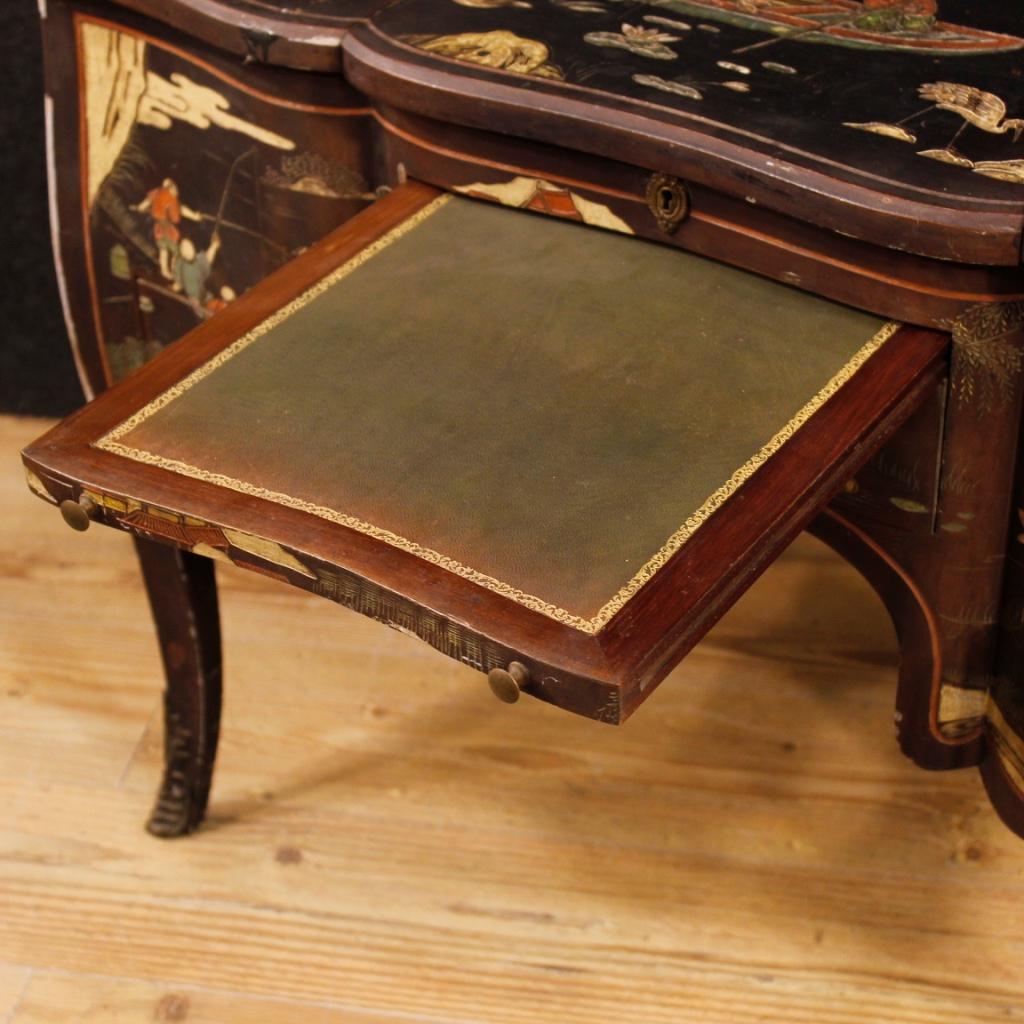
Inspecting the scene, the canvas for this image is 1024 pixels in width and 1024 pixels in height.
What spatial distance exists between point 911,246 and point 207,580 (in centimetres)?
64

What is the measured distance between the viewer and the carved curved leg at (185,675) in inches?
53.9

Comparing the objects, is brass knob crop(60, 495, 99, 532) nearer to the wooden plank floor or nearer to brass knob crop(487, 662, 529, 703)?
brass knob crop(487, 662, 529, 703)

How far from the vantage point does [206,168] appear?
1329mm

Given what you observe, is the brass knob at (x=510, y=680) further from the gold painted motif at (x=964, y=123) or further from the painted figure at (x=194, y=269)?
the painted figure at (x=194, y=269)

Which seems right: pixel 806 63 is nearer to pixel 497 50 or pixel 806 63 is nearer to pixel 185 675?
pixel 497 50

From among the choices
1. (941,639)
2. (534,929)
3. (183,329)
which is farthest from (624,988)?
(183,329)

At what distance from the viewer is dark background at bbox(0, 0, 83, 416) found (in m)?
1.80

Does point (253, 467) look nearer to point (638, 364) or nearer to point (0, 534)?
point (638, 364)

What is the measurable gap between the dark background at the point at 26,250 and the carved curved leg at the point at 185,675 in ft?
2.18

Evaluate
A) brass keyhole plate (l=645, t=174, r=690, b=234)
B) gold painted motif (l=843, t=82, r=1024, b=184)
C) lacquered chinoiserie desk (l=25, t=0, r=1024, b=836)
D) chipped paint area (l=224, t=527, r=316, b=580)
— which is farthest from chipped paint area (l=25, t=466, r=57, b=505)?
gold painted motif (l=843, t=82, r=1024, b=184)

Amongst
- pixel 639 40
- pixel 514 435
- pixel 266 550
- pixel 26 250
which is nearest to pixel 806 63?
pixel 639 40

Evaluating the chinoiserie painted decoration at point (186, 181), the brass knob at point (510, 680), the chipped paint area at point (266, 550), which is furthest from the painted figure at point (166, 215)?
the brass knob at point (510, 680)

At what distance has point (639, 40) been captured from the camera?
1.17 m

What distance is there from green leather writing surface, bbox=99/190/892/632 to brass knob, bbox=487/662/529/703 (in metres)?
0.03
